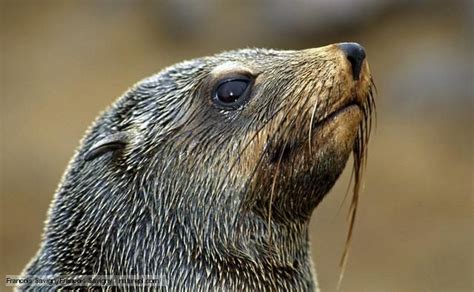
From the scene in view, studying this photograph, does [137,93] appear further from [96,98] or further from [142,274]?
[96,98]

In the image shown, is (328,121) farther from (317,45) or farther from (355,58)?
(317,45)

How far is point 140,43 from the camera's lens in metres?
16.4

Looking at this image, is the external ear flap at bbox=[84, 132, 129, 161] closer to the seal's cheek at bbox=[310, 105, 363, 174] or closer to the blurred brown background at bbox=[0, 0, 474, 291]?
the seal's cheek at bbox=[310, 105, 363, 174]

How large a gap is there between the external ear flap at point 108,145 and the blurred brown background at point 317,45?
619cm

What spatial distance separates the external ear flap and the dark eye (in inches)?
20.2

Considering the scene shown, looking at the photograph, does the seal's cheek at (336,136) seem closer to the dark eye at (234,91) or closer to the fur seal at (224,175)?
the fur seal at (224,175)

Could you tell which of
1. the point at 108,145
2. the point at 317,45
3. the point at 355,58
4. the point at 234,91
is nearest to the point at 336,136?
the point at 355,58

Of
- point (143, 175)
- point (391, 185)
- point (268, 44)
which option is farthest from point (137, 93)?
point (268, 44)

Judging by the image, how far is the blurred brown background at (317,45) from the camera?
11.5 metres

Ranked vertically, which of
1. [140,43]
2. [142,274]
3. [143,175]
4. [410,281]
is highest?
[140,43]

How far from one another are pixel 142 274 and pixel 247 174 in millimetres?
671

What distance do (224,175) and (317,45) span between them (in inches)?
448

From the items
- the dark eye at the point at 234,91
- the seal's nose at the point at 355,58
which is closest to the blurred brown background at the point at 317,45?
the dark eye at the point at 234,91

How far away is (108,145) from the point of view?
15.4 feet
